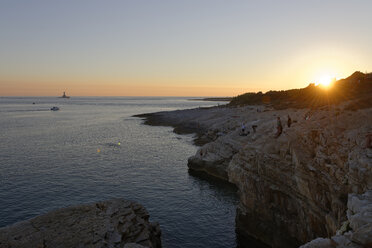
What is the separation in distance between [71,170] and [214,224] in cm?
2739

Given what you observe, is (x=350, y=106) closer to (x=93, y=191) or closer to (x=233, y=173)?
(x=233, y=173)

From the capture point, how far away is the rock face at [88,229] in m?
19.1

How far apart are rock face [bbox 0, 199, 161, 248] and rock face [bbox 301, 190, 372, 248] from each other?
10430 millimetres

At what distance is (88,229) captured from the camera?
20.4 meters

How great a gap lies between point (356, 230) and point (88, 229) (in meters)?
17.0

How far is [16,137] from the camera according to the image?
7575 centimetres

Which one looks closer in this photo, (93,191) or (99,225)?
(99,225)

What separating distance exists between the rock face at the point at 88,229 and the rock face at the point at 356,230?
10430 mm

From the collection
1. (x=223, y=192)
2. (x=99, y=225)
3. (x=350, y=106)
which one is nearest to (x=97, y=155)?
(x=223, y=192)

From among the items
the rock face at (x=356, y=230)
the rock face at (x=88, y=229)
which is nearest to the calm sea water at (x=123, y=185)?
the rock face at (x=88, y=229)

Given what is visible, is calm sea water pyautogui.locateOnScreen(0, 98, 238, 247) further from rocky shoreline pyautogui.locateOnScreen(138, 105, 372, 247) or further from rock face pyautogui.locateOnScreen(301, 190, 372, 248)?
rock face pyautogui.locateOnScreen(301, 190, 372, 248)

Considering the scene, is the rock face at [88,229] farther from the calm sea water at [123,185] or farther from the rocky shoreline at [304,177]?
the rocky shoreline at [304,177]

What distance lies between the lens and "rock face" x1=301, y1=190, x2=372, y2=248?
10508mm

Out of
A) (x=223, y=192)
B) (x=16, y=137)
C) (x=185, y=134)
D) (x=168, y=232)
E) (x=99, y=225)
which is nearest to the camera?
(x=99, y=225)
